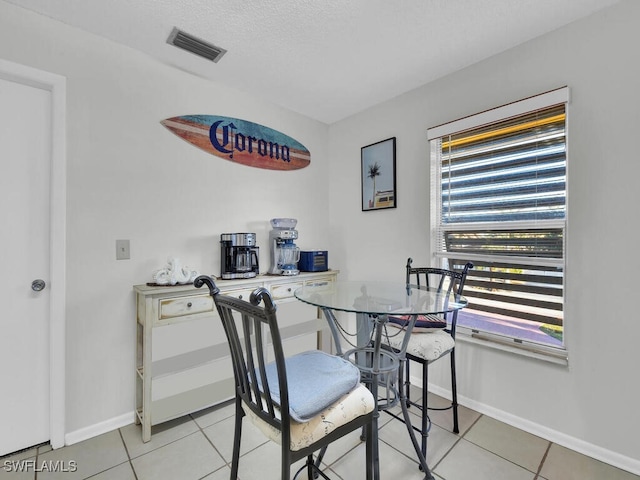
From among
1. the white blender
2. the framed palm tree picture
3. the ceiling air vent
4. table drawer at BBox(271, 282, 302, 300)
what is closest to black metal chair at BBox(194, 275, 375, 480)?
table drawer at BBox(271, 282, 302, 300)

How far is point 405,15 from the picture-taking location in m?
1.77

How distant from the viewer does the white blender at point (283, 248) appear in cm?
275

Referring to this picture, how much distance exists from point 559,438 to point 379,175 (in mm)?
2314

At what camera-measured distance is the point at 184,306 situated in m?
2.04

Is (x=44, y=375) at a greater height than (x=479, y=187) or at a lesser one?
lesser

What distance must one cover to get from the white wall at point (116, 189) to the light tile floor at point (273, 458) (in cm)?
23

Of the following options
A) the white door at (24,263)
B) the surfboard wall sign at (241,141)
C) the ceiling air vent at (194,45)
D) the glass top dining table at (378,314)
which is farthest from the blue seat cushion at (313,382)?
the ceiling air vent at (194,45)

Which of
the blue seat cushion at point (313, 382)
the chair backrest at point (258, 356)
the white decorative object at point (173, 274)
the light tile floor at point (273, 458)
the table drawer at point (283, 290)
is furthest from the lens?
the table drawer at point (283, 290)

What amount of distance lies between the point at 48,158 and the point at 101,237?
1.83 ft

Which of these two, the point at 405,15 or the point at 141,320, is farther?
the point at 141,320

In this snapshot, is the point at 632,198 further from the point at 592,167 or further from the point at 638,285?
the point at 638,285

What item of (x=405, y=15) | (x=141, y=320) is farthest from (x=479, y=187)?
(x=141, y=320)

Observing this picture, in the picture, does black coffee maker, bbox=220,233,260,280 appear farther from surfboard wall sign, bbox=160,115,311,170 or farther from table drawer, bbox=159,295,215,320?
surfboard wall sign, bbox=160,115,311,170

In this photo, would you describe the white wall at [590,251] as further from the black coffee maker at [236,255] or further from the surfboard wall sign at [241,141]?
the black coffee maker at [236,255]
